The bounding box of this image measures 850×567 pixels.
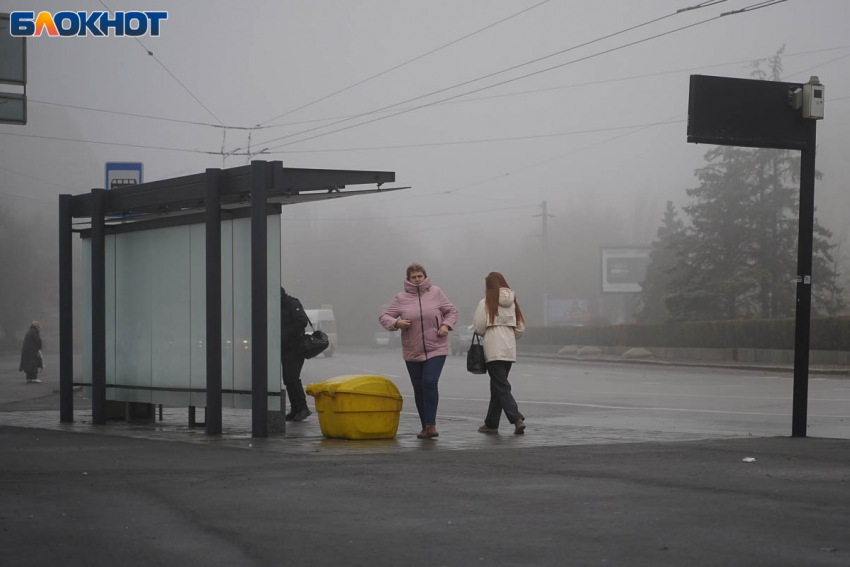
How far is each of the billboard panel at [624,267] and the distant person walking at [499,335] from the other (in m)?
62.2

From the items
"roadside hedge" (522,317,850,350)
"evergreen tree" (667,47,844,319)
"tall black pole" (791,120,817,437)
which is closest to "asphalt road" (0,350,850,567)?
"tall black pole" (791,120,817,437)

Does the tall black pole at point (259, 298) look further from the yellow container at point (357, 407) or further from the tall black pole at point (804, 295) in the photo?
the tall black pole at point (804, 295)

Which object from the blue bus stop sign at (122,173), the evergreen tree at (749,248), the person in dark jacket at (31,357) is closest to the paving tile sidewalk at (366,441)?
the blue bus stop sign at (122,173)

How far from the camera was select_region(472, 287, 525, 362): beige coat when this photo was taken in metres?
12.6

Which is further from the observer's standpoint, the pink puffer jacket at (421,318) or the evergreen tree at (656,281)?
the evergreen tree at (656,281)

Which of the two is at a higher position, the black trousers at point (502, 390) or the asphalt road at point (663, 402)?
the black trousers at point (502, 390)

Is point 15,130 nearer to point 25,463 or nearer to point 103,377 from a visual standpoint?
point 103,377

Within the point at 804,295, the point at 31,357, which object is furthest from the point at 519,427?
the point at 31,357

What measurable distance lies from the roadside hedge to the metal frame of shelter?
24.6 metres

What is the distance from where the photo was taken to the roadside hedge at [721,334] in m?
34.0

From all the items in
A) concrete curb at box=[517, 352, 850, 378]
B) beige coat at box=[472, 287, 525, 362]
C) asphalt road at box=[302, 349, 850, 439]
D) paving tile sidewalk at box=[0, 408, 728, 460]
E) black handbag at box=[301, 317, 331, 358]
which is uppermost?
beige coat at box=[472, 287, 525, 362]

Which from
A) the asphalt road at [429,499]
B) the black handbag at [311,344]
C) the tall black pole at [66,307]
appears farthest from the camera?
the black handbag at [311,344]

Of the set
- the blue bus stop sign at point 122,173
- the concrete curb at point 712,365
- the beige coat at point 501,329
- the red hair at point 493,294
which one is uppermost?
the blue bus stop sign at point 122,173

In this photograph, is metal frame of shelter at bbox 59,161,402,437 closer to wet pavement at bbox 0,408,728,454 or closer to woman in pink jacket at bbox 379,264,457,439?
wet pavement at bbox 0,408,728,454
